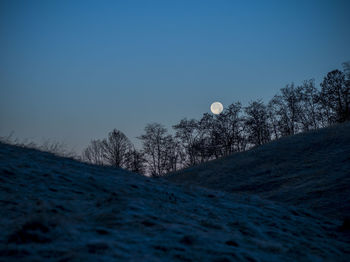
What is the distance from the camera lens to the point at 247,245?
365 cm

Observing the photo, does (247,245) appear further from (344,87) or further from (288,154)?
(344,87)

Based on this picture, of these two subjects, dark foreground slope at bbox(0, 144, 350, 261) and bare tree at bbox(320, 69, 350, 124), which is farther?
bare tree at bbox(320, 69, 350, 124)

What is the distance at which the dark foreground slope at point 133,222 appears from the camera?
9.45ft

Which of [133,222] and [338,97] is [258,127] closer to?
[338,97]

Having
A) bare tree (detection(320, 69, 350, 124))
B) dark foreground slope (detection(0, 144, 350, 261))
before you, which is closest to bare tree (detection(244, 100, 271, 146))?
bare tree (detection(320, 69, 350, 124))

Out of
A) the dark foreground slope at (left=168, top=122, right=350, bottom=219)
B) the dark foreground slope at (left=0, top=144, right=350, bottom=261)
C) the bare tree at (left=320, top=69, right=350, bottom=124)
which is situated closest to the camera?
the dark foreground slope at (left=0, top=144, right=350, bottom=261)

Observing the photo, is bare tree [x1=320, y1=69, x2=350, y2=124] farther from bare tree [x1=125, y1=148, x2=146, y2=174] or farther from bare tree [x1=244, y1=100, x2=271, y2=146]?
bare tree [x1=125, y1=148, x2=146, y2=174]

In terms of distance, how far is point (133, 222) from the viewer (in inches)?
149

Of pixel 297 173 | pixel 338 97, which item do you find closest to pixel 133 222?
pixel 297 173

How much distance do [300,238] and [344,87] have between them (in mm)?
30266

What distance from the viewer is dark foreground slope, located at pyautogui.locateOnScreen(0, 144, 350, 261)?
113 inches

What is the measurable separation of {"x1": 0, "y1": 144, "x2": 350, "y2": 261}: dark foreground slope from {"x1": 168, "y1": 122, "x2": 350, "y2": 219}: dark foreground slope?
6.54 feet

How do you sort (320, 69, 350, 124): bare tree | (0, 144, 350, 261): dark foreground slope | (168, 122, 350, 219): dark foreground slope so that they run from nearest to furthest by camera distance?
(0, 144, 350, 261): dark foreground slope, (168, 122, 350, 219): dark foreground slope, (320, 69, 350, 124): bare tree

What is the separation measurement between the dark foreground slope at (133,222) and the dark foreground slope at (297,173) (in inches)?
78.4
